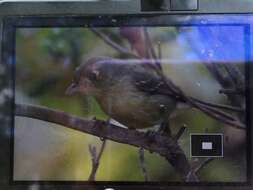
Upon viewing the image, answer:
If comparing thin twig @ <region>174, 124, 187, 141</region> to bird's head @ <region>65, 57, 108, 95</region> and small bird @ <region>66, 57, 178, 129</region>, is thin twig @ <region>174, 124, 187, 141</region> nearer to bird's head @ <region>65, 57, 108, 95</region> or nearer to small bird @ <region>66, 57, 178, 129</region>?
small bird @ <region>66, 57, 178, 129</region>

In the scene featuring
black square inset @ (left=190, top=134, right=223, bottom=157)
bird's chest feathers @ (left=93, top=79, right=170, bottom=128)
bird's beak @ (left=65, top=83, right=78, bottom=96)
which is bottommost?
black square inset @ (left=190, top=134, right=223, bottom=157)

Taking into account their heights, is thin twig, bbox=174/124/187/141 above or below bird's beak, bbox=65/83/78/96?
below

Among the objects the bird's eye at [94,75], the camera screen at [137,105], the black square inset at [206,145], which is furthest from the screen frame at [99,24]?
the bird's eye at [94,75]

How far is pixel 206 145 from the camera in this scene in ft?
7.66

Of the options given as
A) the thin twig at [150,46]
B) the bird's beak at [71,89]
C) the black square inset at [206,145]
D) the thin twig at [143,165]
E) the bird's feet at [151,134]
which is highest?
the thin twig at [150,46]

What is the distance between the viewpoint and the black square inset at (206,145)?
7.66 feet

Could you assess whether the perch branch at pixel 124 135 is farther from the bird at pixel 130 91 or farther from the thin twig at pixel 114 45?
the thin twig at pixel 114 45

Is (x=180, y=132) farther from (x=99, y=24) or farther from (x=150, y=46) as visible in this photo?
(x=99, y=24)

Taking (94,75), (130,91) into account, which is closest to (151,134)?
(130,91)

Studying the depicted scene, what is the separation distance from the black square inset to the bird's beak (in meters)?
0.69

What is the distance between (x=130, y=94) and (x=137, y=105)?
7cm

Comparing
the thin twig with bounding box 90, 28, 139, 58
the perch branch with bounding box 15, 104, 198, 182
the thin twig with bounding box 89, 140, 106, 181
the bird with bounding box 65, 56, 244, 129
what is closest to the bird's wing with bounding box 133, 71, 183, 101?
the bird with bounding box 65, 56, 244, 129

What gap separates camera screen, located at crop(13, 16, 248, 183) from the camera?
2.34 meters

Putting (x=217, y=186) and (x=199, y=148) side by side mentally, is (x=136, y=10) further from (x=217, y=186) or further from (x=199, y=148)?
(x=217, y=186)
